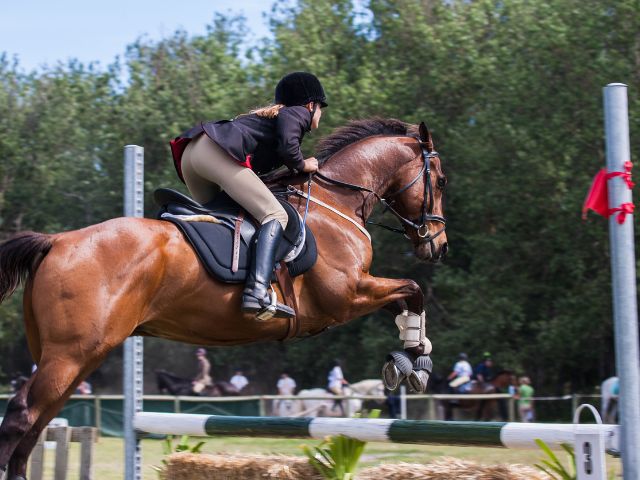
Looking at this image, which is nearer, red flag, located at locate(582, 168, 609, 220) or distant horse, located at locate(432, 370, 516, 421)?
red flag, located at locate(582, 168, 609, 220)

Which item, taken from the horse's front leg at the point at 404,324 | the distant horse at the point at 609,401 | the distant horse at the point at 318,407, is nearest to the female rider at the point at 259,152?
the horse's front leg at the point at 404,324

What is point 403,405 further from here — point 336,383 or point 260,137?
point 260,137

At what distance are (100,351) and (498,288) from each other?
61.8ft

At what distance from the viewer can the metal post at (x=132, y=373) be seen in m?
6.29

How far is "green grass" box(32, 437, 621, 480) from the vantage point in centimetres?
889

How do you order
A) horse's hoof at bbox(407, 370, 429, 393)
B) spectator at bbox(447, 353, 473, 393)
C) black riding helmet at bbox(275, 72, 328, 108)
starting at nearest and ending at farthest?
black riding helmet at bbox(275, 72, 328, 108)
horse's hoof at bbox(407, 370, 429, 393)
spectator at bbox(447, 353, 473, 393)

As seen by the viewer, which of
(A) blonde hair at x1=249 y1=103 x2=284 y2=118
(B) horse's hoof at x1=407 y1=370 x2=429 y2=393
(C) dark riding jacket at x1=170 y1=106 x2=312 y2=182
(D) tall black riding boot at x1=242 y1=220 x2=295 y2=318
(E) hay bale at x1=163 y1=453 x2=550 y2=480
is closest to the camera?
(E) hay bale at x1=163 y1=453 x2=550 y2=480

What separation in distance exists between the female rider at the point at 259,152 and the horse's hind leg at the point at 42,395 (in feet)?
3.28

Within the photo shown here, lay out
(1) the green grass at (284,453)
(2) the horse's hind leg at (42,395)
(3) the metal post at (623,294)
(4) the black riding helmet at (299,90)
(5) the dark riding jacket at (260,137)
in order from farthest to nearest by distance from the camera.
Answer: (1) the green grass at (284,453) < (4) the black riding helmet at (299,90) < (5) the dark riding jacket at (260,137) < (2) the horse's hind leg at (42,395) < (3) the metal post at (623,294)

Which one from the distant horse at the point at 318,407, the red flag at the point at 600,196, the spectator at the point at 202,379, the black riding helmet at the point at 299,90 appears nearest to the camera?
the red flag at the point at 600,196

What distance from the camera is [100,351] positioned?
4.82 metres

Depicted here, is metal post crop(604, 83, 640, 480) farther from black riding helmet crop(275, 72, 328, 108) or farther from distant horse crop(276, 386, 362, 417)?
distant horse crop(276, 386, 362, 417)

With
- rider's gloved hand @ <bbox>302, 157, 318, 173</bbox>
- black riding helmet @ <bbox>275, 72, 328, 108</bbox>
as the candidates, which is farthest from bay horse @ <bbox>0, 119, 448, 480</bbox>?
black riding helmet @ <bbox>275, 72, 328, 108</bbox>

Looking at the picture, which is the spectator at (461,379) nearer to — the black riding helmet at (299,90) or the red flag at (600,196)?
the black riding helmet at (299,90)
